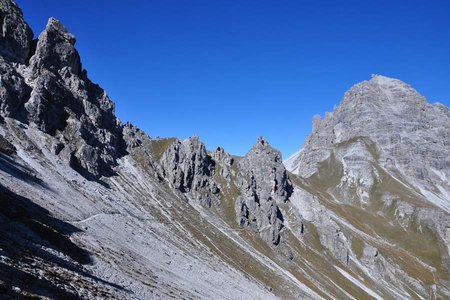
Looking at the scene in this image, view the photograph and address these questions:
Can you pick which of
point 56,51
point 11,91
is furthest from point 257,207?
point 11,91

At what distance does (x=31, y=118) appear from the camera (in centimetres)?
12044

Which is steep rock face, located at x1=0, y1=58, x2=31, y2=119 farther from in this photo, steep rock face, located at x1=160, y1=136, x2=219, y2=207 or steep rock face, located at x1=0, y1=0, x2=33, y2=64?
steep rock face, located at x1=160, y1=136, x2=219, y2=207

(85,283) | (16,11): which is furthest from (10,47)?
(85,283)

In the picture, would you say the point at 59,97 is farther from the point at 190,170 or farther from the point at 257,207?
the point at 257,207

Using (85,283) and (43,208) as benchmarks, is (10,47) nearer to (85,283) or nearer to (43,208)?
(43,208)

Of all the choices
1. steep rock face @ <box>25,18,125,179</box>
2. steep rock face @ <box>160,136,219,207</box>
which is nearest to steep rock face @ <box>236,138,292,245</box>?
steep rock face @ <box>160,136,219,207</box>

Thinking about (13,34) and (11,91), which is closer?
(11,91)

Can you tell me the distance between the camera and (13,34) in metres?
138

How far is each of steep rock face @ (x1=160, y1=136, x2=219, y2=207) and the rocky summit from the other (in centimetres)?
55

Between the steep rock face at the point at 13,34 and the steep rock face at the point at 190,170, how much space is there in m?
69.9

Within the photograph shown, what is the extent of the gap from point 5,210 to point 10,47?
11064cm

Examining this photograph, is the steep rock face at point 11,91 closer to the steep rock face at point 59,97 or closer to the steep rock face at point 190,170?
the steep rock face at point 59,97

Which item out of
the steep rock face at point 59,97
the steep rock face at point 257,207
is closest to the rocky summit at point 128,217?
the steep rock face at point 59,97

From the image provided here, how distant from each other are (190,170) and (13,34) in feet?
287
